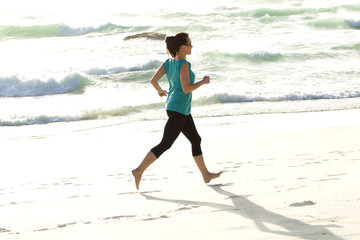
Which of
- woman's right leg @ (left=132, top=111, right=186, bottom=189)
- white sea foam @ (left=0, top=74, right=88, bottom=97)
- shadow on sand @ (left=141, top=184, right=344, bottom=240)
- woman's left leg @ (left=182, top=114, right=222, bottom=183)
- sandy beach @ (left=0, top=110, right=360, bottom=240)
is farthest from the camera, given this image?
white sea foam @ (left=0, top=74, right=88, bottom=97)

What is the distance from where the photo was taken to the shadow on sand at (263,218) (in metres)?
3.60

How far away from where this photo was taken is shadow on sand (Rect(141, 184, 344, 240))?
11.8ft

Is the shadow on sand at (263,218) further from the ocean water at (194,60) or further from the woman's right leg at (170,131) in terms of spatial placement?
the ocean water at (194,60)

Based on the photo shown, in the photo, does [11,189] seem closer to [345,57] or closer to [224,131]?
[224,131]

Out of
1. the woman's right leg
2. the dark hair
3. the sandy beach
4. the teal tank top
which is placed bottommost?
the sandy beach

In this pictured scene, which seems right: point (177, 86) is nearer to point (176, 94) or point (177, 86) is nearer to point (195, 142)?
point (176, 94)

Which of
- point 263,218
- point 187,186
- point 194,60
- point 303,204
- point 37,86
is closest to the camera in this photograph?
point 263,218

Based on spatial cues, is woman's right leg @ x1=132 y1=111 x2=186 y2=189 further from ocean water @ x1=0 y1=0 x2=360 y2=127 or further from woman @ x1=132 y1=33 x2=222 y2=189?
ocean water @ x1=0 y1=0 x2=360 y2=127

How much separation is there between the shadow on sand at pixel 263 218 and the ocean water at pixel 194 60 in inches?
251

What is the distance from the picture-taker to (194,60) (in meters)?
20.0

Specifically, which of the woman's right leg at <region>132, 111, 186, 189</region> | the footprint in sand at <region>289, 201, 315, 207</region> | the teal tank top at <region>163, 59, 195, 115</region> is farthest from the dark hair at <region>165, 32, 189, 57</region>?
the footprint in sand at <region>289, 201, 315, 207</region>

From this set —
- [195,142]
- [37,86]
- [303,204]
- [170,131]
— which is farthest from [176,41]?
[37,86]

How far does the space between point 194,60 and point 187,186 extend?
48.4 ft

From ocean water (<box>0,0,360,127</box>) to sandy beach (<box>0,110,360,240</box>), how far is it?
3.11 m
